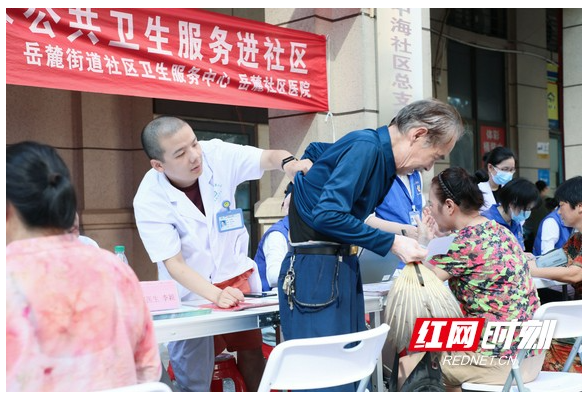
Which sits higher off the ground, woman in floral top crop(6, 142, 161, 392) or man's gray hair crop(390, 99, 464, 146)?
man's gray hair crop(390, 99, 464, 146)

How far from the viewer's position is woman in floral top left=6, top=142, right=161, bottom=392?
1.52 meters

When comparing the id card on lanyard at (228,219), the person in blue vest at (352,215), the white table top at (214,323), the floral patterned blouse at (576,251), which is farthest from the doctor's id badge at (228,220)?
the floral patterned blouse at (576,251)

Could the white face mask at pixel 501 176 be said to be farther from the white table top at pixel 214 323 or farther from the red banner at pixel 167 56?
the white table top at pixel 214 323

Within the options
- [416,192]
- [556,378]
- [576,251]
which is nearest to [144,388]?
[556,378]

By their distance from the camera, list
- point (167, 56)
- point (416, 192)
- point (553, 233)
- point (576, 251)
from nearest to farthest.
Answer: point (576, 251), point (416, 192), point (167, 56), point (553, 233)

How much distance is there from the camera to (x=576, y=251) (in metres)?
3.91

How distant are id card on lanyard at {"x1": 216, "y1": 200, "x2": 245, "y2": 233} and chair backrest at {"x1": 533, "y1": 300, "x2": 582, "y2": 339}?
4.21 feet

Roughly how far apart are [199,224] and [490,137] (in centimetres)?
847

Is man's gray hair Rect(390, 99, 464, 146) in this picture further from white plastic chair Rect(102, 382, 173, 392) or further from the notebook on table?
white plastic chair Rect(102, 382, 173, 392)

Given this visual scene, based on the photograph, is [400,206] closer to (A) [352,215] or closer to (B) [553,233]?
(A) [352,215]

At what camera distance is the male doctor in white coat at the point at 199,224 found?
9.32ft

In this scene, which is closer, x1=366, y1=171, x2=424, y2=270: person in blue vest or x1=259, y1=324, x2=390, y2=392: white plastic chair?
x1=259, y1=324, x2=390, y2=392: white plastic chair

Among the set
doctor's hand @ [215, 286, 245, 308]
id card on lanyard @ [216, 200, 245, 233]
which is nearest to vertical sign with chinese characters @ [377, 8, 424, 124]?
id card on lanyard @ [216, 200, 245, 233]

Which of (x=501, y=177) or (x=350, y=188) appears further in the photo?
(x=501, y=177)
